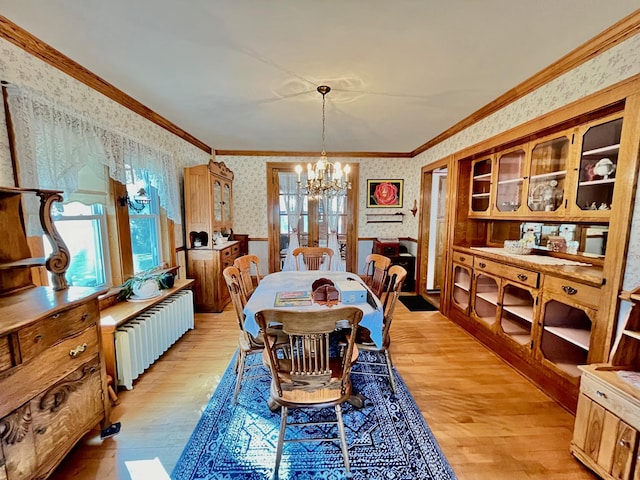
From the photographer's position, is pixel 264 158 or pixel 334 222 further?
pixel 334 222

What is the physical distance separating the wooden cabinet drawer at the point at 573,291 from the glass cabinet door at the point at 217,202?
3.82 meters

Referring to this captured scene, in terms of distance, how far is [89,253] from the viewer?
92.0 inches

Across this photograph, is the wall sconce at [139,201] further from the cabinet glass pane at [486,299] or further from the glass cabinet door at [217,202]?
the cabinet glass pane at [486,299]

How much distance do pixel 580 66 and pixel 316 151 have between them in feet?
11.6

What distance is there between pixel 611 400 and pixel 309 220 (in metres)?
4.37

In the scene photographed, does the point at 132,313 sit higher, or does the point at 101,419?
the point at 132,313

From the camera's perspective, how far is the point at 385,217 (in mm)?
5160

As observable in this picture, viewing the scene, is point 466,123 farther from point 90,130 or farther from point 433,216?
point 90,130

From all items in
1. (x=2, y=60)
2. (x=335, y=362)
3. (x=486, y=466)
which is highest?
(x=2, y=60)

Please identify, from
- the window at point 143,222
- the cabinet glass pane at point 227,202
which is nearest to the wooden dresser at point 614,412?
the window at point 143,222

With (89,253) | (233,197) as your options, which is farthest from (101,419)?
(233,197)

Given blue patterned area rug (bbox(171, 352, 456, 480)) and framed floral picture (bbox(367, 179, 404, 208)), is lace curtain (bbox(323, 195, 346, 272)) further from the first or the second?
blue patterned area rug (bbox(171, 352, 456, 480))

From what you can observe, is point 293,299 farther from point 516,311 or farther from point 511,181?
point 511,181

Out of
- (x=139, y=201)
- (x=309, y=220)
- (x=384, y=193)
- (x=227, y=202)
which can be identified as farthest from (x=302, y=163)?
(x=139, y=201)
